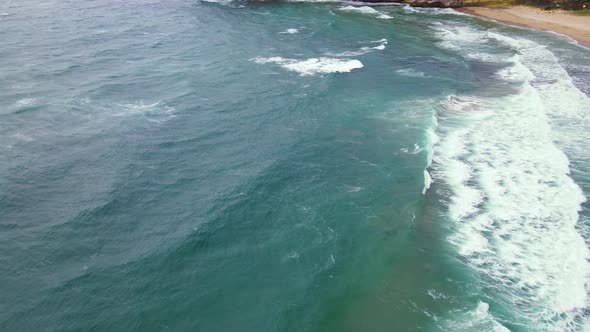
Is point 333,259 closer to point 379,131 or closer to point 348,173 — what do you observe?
point 348,173

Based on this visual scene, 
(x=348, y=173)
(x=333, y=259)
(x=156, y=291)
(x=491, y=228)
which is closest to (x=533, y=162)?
(x=491, y=228)

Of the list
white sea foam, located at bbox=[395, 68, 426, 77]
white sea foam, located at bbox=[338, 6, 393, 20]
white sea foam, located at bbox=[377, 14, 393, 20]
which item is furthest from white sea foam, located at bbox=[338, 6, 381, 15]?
white sea foam, located at bbox=[395, 68, 426, 77]

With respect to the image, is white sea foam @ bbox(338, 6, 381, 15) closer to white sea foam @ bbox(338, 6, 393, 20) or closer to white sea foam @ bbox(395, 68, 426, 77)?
white sea foam @ bbox(338, 6, 393, 20)

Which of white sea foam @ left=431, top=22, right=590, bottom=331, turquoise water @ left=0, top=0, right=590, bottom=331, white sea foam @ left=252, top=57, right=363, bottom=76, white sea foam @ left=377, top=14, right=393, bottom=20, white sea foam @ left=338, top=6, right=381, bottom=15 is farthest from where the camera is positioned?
white sea foam @ left=338, top=6, right=381, bottom=15

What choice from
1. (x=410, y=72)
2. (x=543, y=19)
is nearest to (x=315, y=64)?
(x=410, y=72)

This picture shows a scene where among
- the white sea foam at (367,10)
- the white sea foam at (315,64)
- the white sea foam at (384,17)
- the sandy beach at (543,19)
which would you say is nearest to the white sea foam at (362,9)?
the white sea foam at (367,10)

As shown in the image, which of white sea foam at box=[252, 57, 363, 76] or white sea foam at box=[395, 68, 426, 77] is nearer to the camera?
white sea foam at box=[395, 68, 426, 77]
